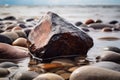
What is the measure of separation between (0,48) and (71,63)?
1.27 m

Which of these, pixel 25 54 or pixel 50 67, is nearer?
pixel 50 67

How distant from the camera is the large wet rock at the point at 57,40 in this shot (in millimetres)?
5539

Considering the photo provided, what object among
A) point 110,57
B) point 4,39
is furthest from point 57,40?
point 4,39

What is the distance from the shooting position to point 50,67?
16.1 feet

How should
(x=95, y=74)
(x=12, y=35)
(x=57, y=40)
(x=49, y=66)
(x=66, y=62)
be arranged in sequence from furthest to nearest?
(x=12, y=35), (x=57, y=40), (x=66, y=62), (x=49, y=66), (x=95, y=74)

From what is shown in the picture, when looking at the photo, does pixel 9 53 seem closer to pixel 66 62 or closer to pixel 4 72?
pixel 66 62

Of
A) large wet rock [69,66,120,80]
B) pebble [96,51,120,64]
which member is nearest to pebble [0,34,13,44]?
pebble [96,51,120,64]

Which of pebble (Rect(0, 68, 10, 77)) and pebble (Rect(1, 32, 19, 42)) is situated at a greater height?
pebble (Rect(0, 68, 10, 77))

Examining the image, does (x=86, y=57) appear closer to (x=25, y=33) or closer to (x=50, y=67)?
(x=50, y=67)

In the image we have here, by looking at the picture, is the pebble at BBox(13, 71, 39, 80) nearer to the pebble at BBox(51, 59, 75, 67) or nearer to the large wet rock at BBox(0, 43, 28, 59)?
the pebble at BBox(51, 59, 75, 67)

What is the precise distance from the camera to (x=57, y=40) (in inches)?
218

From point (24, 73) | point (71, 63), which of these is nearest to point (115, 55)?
point (71, 63)

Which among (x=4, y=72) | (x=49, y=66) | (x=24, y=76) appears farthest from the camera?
(x=49, y=66)

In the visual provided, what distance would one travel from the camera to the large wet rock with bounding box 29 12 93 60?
5539 mm
